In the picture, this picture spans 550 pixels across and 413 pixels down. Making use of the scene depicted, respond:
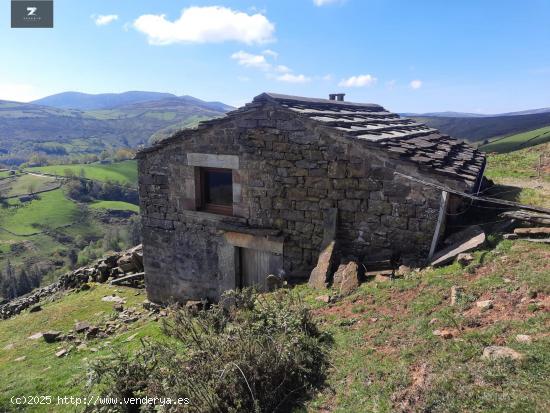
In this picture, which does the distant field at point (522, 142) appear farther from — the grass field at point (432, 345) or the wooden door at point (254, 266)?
the grass field at point (432, 345)

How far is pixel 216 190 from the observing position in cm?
901

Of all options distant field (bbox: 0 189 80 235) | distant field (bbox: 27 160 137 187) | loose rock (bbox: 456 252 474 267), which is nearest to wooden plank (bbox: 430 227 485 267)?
loose rock (bbox: 456 252 474 267)

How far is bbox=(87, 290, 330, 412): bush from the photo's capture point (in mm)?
3873

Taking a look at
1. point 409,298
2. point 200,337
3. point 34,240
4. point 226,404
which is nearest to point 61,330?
point 200,337

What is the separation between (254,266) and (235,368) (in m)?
4.72

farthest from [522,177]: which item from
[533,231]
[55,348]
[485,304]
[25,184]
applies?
[25,184]

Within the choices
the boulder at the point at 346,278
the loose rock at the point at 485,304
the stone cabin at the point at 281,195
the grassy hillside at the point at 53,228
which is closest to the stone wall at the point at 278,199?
the stone cabin at the point at 281,195

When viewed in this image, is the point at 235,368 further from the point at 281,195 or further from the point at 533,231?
the point at 533,231

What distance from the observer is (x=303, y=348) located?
464cm

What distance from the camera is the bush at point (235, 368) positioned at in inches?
152

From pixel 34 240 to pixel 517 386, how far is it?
8040cm

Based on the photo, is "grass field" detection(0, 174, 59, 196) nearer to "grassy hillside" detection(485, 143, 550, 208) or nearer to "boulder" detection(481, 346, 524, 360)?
"grassy hillside" detection(485, 143, 550, 208)

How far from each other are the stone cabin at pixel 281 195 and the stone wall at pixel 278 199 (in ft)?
0.07

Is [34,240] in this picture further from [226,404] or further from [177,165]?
[226,404]
